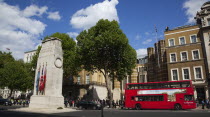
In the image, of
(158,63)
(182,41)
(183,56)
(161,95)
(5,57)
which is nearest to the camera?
(161,95)

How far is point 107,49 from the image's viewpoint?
28.8 metres

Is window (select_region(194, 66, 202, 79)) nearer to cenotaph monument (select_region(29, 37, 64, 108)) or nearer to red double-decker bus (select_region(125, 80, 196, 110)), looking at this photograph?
red double-decker bus (select_region(125, 80, 196, 110))

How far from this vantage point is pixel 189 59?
32.0m

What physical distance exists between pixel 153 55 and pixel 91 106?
24974mm

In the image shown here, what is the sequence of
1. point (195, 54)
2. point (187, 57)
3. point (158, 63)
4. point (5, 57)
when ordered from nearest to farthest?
point (195, 54), point (187, 57), point (158, 63), point (5, 57)

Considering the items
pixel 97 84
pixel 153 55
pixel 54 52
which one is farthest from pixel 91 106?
pixel 153 55

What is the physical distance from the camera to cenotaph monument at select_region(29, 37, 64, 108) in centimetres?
2063

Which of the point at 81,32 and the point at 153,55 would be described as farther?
the point at 153,55

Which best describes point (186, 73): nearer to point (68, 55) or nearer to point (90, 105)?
point (90, 105)

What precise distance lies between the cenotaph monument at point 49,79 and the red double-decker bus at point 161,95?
1062cm

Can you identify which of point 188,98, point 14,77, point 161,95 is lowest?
point 188,98

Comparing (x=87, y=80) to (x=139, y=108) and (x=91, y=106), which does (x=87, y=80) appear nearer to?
(x=91, y=106)

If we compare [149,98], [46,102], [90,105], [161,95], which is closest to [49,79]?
[46,102]

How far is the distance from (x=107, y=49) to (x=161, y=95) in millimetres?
11818
